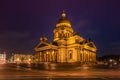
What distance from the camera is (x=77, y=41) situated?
310 feet

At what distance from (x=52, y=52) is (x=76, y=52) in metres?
14.1

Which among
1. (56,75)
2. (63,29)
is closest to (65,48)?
(63,29)

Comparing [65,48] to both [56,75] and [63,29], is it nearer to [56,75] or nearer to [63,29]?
[63,29]

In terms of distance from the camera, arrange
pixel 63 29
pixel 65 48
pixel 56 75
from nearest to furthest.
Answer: pixel 56 75 → pixel 65 48 → pixel 63 29

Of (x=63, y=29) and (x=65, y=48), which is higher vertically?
(x=63, y=29)

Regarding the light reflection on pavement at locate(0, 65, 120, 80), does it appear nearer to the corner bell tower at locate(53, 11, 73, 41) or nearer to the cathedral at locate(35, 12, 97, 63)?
the cathedral at locate(35, 12, 97, 63)

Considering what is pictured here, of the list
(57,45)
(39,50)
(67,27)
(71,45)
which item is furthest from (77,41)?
(39,50)

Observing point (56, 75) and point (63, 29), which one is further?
point (63, 29)

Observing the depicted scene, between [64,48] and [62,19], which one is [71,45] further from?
[62,19]

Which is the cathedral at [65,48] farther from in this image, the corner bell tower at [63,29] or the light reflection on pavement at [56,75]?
the light reflection on pavement at [56,75]

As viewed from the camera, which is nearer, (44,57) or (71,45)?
(71,45)

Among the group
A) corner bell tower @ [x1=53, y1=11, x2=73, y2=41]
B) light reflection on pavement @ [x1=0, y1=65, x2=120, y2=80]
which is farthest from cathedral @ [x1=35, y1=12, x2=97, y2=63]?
light reflection on pavement @ [x1=0, y1=65, x2=120, y2=80]

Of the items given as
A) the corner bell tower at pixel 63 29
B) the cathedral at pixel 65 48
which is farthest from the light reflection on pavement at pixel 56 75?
the corner bell tower at pixel 63 29

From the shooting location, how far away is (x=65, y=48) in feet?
322
